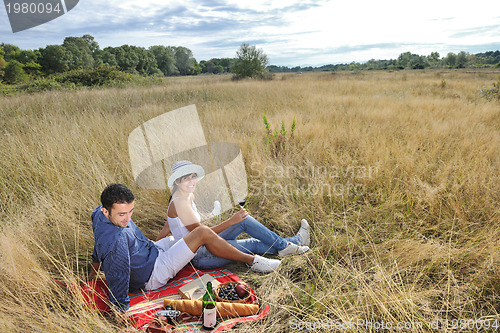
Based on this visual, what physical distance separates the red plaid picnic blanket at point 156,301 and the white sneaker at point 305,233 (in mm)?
855

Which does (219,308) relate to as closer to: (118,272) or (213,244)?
(213,244)

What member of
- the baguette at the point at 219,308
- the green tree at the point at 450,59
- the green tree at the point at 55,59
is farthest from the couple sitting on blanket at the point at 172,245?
the green tree at the point at 450,59

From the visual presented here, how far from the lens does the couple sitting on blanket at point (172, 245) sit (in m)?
2.01

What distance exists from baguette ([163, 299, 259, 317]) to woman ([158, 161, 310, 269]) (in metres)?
0.60

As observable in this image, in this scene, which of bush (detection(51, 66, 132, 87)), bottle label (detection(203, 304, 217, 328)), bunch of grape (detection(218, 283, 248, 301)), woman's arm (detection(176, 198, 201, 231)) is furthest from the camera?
bush (detection(51, 66, 132, 87))

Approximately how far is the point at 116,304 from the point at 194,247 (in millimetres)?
744

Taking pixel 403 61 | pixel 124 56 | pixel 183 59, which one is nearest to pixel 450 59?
pixel 403 61

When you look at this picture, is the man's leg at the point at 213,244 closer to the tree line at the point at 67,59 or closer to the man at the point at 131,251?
the man at the point at 131,251

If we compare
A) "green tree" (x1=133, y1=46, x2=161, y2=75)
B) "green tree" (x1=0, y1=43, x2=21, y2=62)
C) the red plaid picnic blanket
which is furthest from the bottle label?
"green tree" (x1=0, y1=43, x2=21, y2=62)

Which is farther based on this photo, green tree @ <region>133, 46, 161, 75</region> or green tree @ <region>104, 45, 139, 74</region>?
green tree @ <region>133, 46, 161, 75</region>

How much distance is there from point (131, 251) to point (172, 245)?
1.53 feet

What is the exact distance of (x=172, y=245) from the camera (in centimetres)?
267

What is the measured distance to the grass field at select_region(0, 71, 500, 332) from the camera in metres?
2.03

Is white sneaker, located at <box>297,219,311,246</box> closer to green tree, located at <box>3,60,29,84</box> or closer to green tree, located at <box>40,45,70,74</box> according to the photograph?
green tree, located at <box>3,60,29,84</box>
